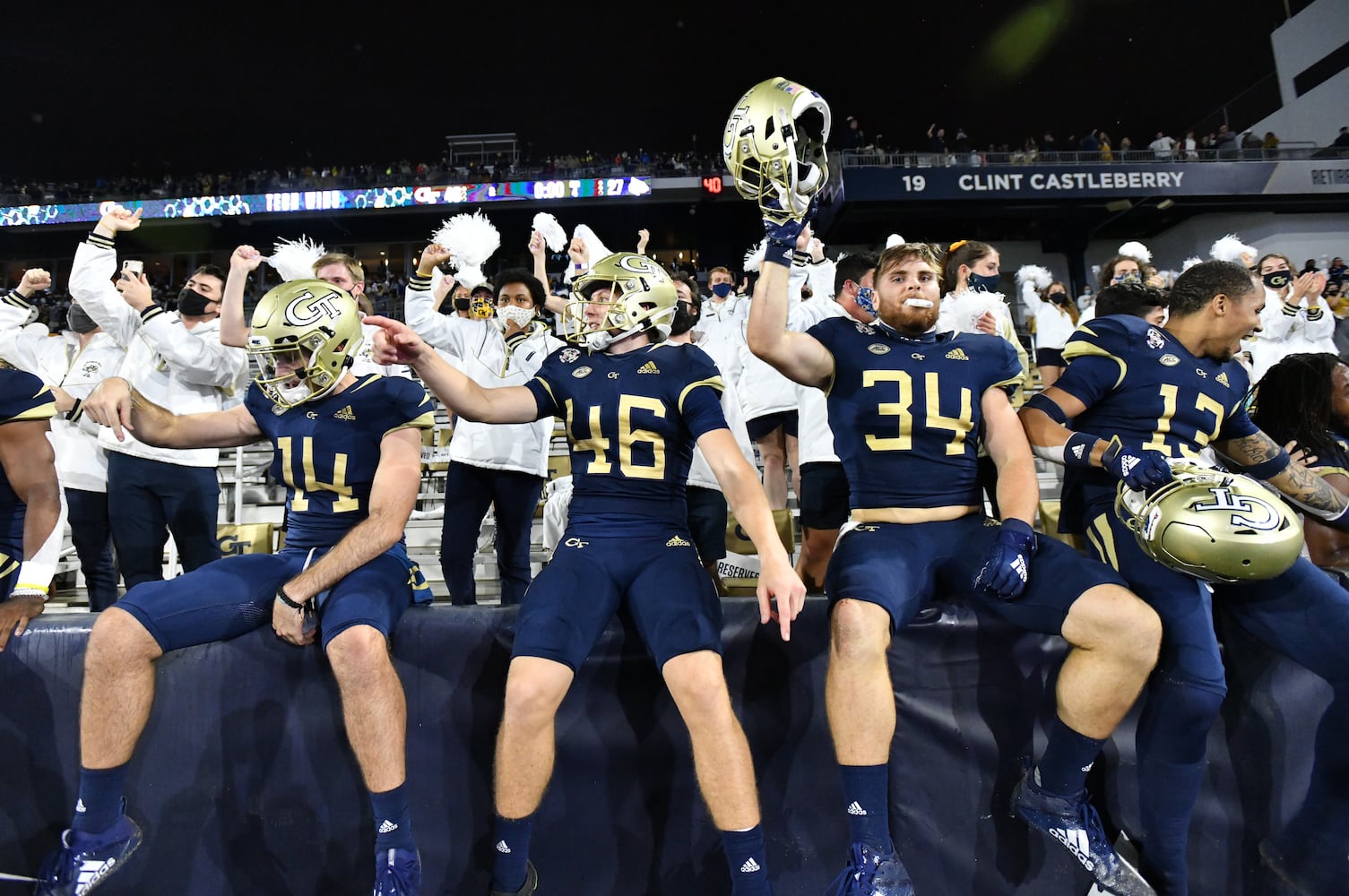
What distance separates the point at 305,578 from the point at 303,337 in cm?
83

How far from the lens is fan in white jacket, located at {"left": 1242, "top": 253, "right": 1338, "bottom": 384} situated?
656 cm

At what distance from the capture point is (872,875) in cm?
248

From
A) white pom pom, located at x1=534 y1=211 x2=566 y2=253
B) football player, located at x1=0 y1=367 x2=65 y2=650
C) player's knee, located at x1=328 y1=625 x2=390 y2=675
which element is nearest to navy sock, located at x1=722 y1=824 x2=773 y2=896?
player's knee, located at x1=328 y1=625 x2=390 y2=675

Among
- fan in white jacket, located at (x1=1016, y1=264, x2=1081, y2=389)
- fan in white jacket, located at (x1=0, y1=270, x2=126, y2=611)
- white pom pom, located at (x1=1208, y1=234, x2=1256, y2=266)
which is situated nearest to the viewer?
fan in white jacket, located at (x1=0, y1=270, x2=126, y2=611)

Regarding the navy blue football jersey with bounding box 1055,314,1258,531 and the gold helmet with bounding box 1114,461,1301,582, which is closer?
the gold helmet with bounding box 1114,461,1301,582

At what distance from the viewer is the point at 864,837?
2533 millimetres

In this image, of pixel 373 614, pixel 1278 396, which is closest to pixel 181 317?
pixel 373 614

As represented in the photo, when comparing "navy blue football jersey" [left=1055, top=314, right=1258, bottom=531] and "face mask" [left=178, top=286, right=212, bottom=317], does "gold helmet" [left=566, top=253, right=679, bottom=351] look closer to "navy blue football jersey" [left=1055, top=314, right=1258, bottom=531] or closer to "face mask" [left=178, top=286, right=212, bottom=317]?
"navy blue football jersey" [left=1055, top=314, right=1258, bottom=531]

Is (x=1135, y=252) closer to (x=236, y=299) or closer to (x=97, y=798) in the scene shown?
(x=236, y=299)

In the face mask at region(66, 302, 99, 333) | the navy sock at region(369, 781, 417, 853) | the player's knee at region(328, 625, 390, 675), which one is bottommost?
the navy sock at region(369, 781, 417, 853)

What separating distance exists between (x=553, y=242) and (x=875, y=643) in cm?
348

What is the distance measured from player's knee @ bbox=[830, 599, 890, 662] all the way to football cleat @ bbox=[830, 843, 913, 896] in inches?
20.9

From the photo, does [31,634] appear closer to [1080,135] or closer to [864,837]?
[864,837]

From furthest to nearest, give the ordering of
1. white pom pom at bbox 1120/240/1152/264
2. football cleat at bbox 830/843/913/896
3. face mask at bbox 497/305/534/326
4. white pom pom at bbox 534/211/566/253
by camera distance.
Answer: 1. white pom pom at bbox 1120/240/1152/264
2. white pom pom at bbox 534/211/566/253
3. face mask at bbox 497/305/534/326
4. football cleat at bbox 830/843/913/896
